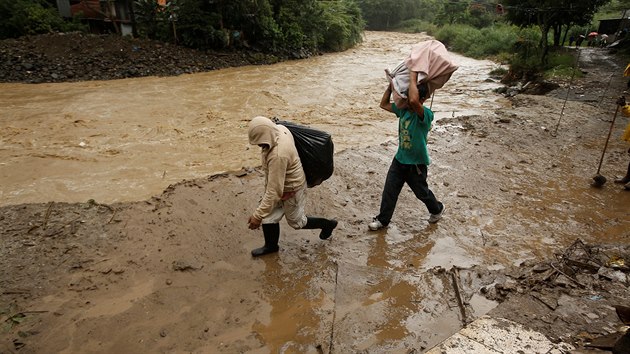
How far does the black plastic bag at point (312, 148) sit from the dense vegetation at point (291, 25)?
1230 cm

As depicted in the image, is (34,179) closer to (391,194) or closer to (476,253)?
(391,194)

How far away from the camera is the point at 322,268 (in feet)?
11.3

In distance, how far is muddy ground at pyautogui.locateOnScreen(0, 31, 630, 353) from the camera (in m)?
2.64

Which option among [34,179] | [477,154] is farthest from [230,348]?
[477,154]

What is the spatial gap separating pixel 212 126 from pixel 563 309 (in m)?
7.17

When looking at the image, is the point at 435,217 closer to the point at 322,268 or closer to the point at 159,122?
the point at 322,268

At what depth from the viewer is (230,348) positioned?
260 centimetres

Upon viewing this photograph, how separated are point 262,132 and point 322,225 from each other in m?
1.22

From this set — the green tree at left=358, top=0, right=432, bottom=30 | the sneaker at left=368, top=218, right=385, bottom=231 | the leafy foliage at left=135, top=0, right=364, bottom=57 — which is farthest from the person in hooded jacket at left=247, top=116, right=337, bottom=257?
the green tree at left=358, top=0, right=432, bottom=30

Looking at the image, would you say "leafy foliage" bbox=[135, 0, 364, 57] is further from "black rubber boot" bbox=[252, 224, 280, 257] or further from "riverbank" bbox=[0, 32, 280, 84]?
"black rubber boot" bbox=[252, 224, 280, 257]

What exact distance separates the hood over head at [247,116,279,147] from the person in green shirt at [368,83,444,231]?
1.21 meters

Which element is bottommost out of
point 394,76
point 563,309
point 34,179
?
point 34,179

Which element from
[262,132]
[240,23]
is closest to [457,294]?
[262,132]

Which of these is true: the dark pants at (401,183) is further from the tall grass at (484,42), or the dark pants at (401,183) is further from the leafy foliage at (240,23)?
the tall grass at (484,42)
